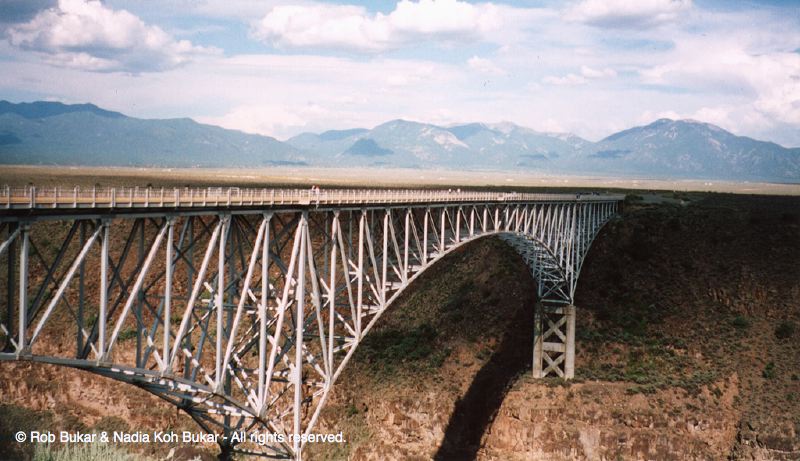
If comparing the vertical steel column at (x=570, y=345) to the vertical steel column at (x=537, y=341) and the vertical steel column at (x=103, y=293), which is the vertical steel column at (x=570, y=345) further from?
the vertical steel column at (x=103, y=293)

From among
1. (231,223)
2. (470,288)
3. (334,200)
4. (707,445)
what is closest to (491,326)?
(470,288)

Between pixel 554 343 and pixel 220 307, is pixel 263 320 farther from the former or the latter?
pixel 554 343

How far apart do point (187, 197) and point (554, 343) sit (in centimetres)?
4110

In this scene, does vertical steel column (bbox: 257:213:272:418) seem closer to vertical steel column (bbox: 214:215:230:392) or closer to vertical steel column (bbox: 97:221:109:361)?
vertical steel column (bbox: 214:215:230:392)

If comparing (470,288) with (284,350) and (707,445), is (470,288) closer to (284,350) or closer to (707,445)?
(707,445)

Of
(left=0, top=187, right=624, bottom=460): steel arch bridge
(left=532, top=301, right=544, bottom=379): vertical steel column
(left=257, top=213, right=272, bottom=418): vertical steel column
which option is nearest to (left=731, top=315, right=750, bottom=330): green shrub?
(left=0, top=187, right=624, bottom=460): steel arch bridge

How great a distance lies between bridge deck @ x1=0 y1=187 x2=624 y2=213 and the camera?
69.9 ft

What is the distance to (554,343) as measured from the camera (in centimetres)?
6300

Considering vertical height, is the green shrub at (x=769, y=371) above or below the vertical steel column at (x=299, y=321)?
below

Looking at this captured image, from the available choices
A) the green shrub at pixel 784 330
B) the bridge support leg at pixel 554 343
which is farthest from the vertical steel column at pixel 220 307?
the green shrub at pixel 784 330

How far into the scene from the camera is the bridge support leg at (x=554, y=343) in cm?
6241

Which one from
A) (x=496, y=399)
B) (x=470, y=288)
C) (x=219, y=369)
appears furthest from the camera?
(x=470, y=288)

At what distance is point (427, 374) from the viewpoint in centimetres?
6331

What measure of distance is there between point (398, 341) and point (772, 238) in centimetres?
4023
